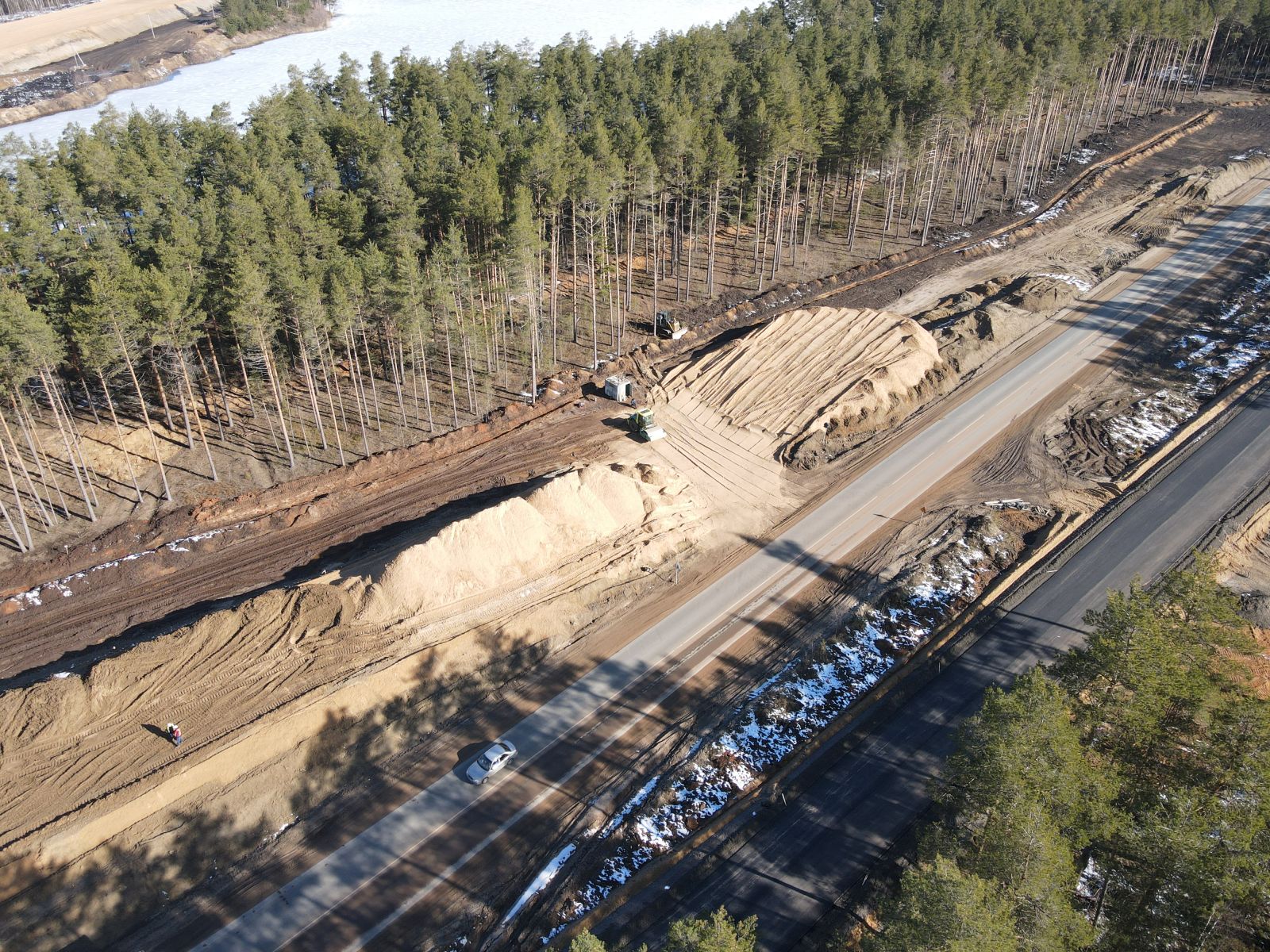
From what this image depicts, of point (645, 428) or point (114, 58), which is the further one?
point (114, 58)

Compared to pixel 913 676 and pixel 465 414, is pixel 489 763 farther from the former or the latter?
pixel 465 414

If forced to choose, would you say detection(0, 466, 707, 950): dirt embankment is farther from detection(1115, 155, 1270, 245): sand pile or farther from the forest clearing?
detection(1115, 155, 1270, 245): sand pile

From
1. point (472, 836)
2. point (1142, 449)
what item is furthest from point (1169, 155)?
point (472, 836)

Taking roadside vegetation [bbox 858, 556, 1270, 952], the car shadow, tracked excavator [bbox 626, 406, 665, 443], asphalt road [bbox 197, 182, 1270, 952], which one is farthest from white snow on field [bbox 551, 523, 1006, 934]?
tracked excavator [bbox 626, 406, 665, 443]

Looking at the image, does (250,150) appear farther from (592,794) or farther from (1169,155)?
(1169,155)

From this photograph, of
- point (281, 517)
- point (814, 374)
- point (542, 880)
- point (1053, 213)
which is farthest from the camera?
point (1053, 213)

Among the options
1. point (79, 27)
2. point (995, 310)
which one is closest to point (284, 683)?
point (995, 310)
